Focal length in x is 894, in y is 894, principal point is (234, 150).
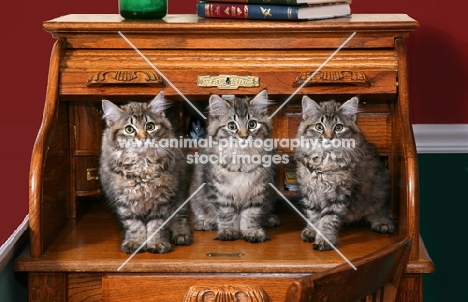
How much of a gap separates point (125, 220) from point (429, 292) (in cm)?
138

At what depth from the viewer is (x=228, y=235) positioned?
2637mm

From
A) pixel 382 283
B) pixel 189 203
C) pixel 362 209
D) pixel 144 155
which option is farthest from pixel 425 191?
pixel 382 283

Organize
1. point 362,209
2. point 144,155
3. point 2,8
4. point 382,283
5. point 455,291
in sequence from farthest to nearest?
point 455,291, point 2,8, point 362,209, point 144,155, point 382,283

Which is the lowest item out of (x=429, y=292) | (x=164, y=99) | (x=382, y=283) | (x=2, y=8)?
(x=429, y=292)

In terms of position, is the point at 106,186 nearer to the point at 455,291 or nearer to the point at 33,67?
the point at 33,67

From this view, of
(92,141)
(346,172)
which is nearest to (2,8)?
(92,141)

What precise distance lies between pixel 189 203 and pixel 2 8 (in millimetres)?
1061

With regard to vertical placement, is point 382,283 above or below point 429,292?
above

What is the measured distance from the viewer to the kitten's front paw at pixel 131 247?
2527 millimetres

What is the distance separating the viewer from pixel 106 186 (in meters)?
2.69

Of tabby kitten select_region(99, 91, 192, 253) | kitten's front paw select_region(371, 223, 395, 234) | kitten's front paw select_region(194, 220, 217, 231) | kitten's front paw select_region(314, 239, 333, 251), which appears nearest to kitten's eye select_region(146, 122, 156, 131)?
tabby kitten select_region(99, 91, 192, 253)

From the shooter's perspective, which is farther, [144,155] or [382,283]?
[144,155]

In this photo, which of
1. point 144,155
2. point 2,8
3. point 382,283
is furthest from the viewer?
point 2,8

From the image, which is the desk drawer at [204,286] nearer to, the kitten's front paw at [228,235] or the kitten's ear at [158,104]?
the kitten's front paw at [228,235]
